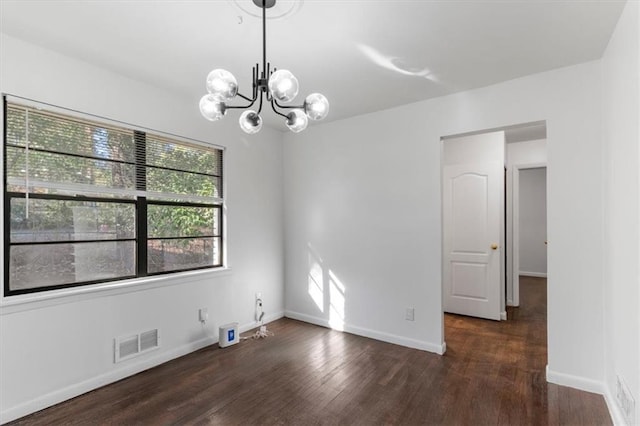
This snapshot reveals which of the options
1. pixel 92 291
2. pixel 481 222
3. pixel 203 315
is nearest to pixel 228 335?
pixel 203 315

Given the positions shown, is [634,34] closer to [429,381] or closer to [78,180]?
[429,381]

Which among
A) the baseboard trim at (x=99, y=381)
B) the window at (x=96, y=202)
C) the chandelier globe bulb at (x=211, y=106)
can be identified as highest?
the chandelier globe bulb at (x=211, y=106)

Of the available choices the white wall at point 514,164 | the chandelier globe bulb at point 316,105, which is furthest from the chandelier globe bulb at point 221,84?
the white wall at point 514,164

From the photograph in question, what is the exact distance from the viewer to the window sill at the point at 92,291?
90.0 inches

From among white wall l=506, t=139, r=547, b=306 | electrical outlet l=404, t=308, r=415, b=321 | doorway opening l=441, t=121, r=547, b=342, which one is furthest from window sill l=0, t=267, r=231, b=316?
white wall l=506, t=139, r=547, b=306

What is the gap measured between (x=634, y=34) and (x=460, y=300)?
3579 millimetres

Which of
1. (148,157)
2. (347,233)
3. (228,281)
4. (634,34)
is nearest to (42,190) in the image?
(148,157)

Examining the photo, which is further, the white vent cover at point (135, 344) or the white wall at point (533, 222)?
the white wall at point (533, 222)

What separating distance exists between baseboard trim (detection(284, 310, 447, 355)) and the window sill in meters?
1.46

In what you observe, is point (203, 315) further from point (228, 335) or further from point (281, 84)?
point (281, 84)

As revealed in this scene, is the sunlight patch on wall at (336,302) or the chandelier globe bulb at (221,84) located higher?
the chandelier globe bulb at (221,84)

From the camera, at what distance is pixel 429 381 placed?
276cm

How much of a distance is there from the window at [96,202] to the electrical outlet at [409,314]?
2267 mm

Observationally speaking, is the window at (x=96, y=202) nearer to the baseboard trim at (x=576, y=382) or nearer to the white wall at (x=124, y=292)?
the white wall at (x=124, y=292)
